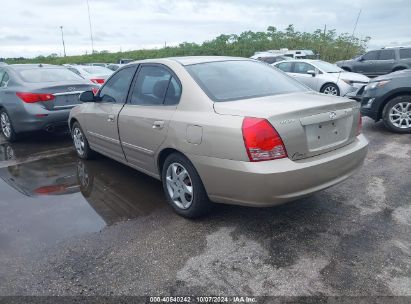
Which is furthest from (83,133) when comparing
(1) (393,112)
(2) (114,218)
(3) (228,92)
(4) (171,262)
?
(1) (393,112)

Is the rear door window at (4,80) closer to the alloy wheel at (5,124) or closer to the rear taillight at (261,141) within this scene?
the alloy wheel at (5,124)

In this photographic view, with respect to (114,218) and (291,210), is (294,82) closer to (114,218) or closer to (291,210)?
(291,210)

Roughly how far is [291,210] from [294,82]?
145 cm

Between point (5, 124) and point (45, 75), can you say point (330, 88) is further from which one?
point (5, 124)

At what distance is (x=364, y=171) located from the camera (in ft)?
16.0

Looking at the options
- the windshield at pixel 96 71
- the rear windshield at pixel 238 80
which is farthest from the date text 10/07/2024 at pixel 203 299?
the windshield at pixel 96 71

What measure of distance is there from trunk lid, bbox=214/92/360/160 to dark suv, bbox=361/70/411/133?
3.89 meters

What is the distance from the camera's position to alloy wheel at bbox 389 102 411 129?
22.3 ft

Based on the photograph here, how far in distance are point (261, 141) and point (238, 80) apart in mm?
1080

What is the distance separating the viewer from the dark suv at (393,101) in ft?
A: 22.2

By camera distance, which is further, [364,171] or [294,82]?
[364,171]

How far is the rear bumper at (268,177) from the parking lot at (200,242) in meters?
0.43

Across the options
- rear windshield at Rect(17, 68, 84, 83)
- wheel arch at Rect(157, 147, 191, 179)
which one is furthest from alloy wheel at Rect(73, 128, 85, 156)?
wheel arch at Rect(157, 147, 191, 179)

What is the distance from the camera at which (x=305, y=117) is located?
9.94 ft
